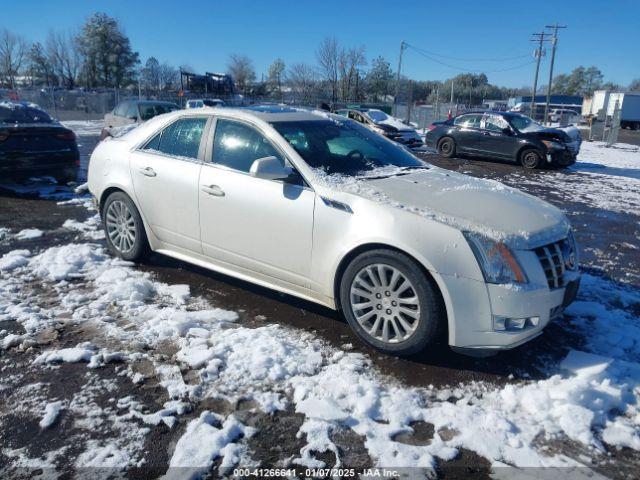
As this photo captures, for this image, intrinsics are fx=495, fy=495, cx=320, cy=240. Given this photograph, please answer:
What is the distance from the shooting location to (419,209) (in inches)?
133

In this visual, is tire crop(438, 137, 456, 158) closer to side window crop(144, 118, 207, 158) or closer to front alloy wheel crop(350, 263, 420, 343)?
side window crop(144, 118, 207, 158)

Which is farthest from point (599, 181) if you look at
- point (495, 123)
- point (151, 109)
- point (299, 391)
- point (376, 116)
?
point (151, 109)

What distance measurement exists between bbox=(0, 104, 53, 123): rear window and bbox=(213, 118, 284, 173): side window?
19.4 feet

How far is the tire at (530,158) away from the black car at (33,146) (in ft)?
39.8

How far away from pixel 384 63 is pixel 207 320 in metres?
86.4

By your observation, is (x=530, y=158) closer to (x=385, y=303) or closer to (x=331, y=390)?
(x=385, y=303)

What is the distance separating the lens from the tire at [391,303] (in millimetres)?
3246

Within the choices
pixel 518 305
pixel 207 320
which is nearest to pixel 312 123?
pixel 207 320

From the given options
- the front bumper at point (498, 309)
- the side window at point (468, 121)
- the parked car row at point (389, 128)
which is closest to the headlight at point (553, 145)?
the side window at point (468, 121)

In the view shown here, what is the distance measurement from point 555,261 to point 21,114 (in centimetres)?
896

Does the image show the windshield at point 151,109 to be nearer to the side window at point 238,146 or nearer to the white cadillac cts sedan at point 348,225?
the white cadillac cts sedan at point 348,225

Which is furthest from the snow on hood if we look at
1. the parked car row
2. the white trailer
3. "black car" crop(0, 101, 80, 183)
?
the white trailer

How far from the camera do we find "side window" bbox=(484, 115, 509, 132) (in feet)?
50.3

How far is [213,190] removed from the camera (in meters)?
4.23
